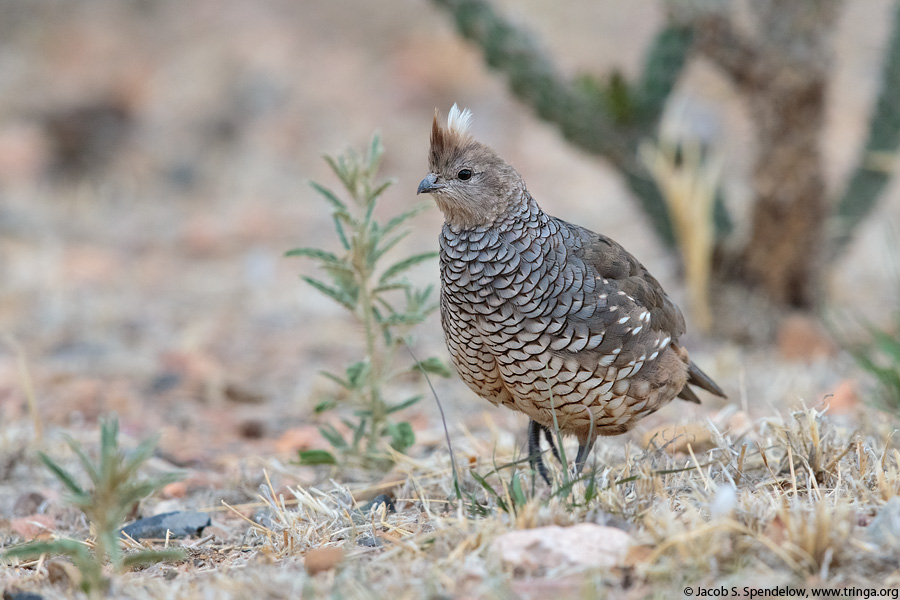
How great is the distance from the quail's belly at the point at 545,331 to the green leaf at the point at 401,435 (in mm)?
529

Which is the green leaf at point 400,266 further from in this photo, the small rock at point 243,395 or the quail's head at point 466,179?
the small rock at point 243,395

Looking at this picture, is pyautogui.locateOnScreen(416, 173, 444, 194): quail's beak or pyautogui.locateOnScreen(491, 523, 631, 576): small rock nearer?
pyautogui.locateOnScreen(491, 523, 631, 576): small rock

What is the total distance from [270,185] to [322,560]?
922cm

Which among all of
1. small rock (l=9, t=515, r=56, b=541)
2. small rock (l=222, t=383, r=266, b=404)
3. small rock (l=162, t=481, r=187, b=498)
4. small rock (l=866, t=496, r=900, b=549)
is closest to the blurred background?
small rock (l=222, t=383, r=266, b=404)

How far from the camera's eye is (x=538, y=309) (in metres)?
3.27

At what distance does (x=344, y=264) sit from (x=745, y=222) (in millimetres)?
4219

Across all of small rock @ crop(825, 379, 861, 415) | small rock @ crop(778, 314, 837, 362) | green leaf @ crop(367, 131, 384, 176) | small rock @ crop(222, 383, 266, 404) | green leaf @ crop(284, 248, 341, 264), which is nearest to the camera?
green leaf @ crop(284, 248, 341, 264)

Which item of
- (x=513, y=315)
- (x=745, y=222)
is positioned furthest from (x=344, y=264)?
(x=745, y=222)

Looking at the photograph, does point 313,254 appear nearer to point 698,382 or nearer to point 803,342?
point 698,382

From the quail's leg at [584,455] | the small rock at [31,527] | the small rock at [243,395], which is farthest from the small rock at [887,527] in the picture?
the small rock at [243,395]

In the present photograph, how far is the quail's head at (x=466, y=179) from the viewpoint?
11.4ft

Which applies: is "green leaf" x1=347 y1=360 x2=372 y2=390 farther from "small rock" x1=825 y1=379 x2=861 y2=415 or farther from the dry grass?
"small rock" x1=825 y1=379 x2=861 y2=415

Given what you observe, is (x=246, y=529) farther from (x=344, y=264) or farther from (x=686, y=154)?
(x=686, y=154)

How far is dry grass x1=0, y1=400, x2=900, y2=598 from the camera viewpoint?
250 cm
